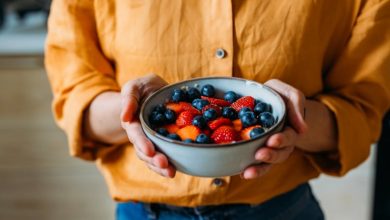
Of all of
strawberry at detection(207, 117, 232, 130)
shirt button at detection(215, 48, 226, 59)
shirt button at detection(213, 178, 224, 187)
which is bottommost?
shirt button at detection(213, 178, 224, 187)

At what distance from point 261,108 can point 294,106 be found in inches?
1.5

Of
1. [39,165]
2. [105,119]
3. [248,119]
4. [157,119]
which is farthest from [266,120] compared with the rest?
[39,165]

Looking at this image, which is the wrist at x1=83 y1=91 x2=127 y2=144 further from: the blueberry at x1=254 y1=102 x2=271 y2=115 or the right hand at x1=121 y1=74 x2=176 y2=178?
the blueberry at x1=254 y1=102 x2=271 y2=115

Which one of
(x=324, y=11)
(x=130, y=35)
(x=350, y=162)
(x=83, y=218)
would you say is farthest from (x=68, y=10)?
(x=83, y=218)

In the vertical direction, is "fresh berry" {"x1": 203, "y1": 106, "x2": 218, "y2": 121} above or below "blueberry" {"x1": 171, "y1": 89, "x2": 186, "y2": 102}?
above

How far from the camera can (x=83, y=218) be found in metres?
1.50

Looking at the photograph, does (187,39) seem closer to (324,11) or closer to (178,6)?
(178,6)

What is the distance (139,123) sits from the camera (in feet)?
2.04

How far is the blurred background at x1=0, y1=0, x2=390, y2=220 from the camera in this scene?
1348 millimetres

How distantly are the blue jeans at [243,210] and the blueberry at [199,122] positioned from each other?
20 centimetres

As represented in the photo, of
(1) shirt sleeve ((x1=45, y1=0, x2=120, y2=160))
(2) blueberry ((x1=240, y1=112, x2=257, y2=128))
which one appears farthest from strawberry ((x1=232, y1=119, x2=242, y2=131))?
(1) shirt sleeve ((x1=45, y1=0, x2=120, y2=160))

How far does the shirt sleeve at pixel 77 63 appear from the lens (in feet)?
2.56

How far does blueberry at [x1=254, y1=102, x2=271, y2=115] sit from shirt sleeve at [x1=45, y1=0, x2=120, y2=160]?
25cm

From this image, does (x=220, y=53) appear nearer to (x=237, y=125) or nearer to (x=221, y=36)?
(x=221, y=36)
